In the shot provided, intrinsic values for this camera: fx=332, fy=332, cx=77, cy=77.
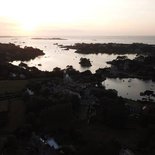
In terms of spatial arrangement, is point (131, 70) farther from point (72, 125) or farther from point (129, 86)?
point (72, 125)

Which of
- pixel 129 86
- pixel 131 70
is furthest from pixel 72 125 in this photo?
pixel 131 70

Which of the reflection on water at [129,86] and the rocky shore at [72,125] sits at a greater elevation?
the rocky shore at [72,125]

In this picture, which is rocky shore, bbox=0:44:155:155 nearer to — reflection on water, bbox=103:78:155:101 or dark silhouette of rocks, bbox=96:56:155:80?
reflection on water, bbox=103:78:155:101

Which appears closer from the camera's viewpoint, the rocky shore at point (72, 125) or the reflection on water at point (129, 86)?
the rocky shore at point (72, 125)

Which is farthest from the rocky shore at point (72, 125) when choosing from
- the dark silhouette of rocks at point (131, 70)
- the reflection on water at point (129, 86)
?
the dark silhouette of rocks at point (131, 70)

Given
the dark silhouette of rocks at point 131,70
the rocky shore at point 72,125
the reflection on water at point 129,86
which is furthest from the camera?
the dark silhouette of rocks at point 131,70

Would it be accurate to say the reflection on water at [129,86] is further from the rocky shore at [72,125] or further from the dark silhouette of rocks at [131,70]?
the rocky shore at [72,125]

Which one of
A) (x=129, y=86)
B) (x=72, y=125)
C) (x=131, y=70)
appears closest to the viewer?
(x=72, y=125)

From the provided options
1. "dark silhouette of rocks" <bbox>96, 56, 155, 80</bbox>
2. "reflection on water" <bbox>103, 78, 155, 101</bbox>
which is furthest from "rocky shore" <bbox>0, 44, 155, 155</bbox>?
"dark silhouette of rocks" <bbox>96, 56, 155, 80</bbox>
